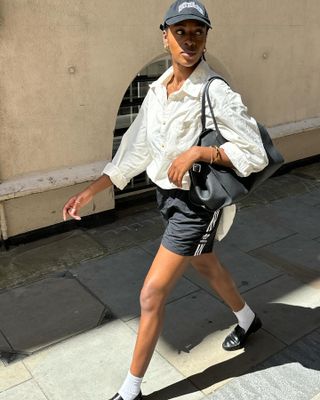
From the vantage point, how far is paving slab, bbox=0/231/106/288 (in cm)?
394

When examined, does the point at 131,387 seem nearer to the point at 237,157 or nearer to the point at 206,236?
the point at 206,236

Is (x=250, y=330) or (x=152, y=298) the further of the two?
(x=250, y=330)

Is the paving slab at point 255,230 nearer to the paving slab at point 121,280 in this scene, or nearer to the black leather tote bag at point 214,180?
the paving slab at point 121,280

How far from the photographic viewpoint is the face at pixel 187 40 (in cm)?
213

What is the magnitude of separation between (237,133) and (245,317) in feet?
4.50

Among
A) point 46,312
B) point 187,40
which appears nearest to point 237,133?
point 187,40

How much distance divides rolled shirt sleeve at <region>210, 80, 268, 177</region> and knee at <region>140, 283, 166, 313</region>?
72 cm

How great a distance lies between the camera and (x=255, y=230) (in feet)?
15.9

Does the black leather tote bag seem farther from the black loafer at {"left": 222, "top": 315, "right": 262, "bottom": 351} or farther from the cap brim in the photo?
the black loafer at {"left": 222, "top": 315, "right": 262, "bottom": 351}

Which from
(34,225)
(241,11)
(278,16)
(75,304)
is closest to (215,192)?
(75,304)

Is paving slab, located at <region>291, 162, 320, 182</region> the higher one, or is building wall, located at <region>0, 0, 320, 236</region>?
building wall, located at <region>0, 0, 320, 236</region>

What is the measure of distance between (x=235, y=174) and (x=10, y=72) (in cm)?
259

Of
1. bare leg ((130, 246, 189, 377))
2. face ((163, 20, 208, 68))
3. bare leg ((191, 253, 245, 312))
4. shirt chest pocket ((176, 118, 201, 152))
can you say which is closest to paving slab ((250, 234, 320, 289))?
bare leg ((191, 253, 245, 312))

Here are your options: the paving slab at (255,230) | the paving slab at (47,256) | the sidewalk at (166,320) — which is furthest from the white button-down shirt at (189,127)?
the paving slab at (255,230)
